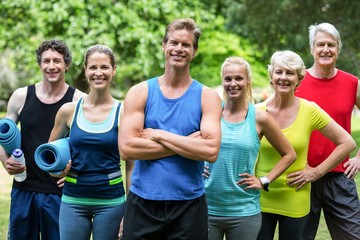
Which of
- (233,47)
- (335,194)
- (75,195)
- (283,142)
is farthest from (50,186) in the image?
(233,47)

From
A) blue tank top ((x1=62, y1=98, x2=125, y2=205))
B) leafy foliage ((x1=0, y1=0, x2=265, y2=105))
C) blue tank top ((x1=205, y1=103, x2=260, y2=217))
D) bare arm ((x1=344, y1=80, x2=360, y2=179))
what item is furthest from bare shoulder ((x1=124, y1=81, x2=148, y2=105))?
leafy foliage ((x1=0, y1=0, x2=265, y2=105))

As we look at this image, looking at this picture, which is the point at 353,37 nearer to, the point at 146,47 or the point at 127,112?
the point at 146,47

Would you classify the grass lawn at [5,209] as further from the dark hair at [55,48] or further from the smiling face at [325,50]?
the dark hair at [55,48]

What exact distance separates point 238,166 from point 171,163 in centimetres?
80

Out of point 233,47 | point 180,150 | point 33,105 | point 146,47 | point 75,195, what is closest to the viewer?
point 180,150

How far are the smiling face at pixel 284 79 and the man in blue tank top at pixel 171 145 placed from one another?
1.00 m

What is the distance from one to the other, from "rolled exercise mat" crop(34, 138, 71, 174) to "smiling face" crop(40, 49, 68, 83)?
28.0 inches

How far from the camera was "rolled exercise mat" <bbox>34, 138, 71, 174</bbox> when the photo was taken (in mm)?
4324

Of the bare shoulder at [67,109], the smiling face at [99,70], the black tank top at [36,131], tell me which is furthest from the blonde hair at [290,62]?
the black tank top at [36,131]

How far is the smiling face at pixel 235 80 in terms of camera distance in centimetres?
445

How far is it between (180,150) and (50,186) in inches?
68.1

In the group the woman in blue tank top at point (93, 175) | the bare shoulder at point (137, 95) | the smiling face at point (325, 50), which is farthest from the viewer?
the smiling face at point (325, 50)

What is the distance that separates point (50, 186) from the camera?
5.01 meters

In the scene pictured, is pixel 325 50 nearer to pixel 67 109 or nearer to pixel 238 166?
pixel 238 166
